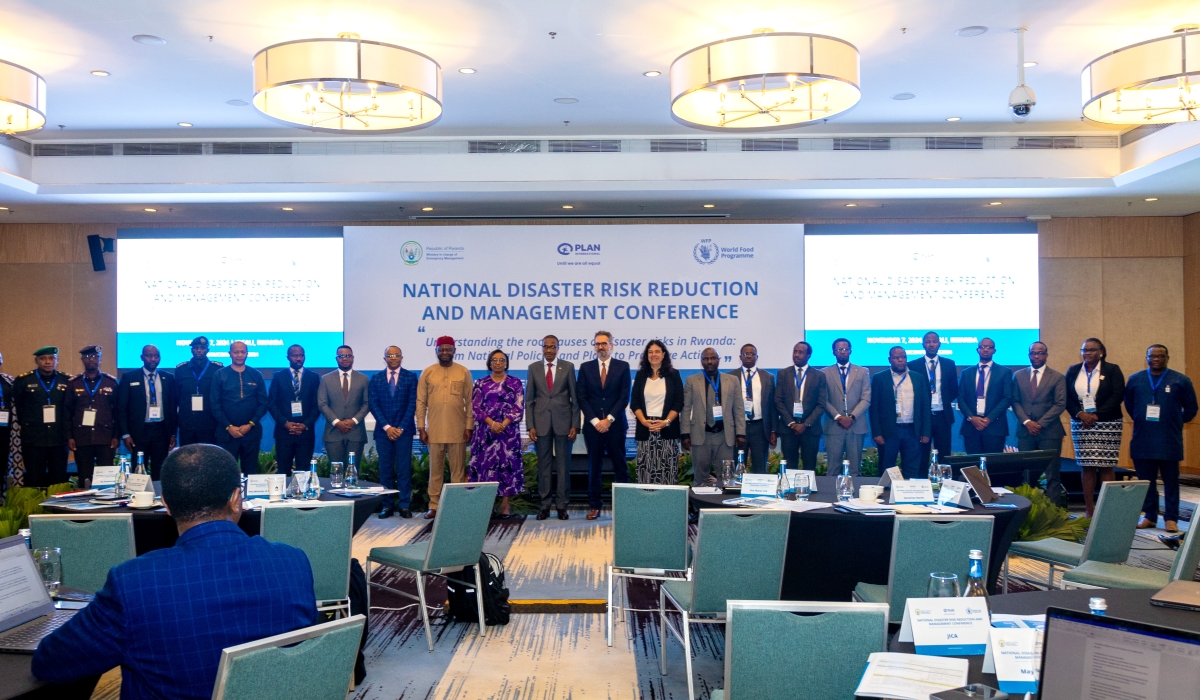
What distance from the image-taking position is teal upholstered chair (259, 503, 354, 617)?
12.8ft

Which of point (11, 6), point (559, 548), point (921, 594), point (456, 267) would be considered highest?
point (11, 6)

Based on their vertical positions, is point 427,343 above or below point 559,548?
above

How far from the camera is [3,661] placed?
6.78 ft

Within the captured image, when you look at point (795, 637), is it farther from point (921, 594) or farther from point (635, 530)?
point (635, 530)

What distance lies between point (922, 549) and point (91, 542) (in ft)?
10.8

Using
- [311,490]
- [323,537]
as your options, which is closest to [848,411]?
[311,490]

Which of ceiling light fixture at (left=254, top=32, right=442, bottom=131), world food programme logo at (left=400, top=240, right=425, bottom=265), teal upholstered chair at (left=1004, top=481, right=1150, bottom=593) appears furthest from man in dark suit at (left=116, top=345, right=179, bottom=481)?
teal upholstered chair at (left=1004, top=481, right=1150, bottom=593)

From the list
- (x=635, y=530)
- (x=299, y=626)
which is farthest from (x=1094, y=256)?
(x=299, y=626)

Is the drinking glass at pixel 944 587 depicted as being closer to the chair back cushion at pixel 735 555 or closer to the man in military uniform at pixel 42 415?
the chair back cushion at pixel 735 555

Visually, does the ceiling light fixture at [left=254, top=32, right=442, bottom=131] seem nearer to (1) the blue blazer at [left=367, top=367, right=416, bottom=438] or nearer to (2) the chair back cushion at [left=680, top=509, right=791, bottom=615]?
(1) the blue blazer at [left=367, top=367, right=416, bottom=438]

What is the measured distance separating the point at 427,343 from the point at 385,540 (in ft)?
9.99

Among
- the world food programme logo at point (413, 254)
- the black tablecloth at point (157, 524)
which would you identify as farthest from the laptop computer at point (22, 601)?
the world food programme logo at point (413, 254)

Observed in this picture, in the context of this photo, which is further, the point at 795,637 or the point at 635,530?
the point at 635,530

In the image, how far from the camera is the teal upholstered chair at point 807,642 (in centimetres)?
212
